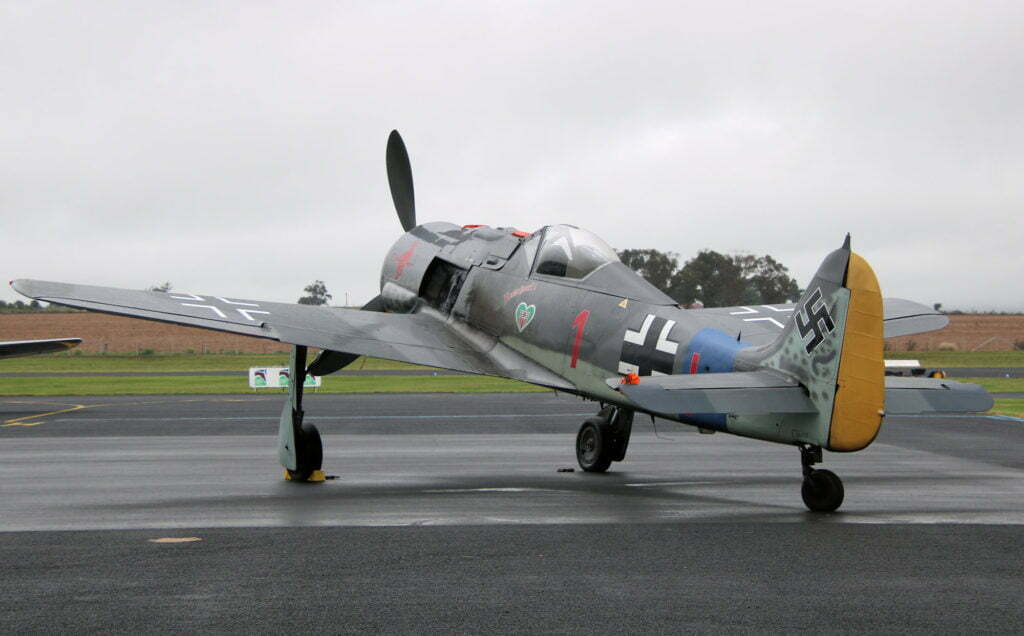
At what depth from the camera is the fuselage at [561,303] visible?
12352mm

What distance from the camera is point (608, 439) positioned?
15.8 metres

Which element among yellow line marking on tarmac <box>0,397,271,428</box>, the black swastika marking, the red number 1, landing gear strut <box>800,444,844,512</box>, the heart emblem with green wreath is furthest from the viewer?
yellow line marking on tarmac <box>0,397,271,428</box>

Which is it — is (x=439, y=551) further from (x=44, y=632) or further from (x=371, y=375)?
(x=371, y=375)

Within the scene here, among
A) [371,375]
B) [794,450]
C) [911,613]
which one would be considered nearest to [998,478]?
[794,450]

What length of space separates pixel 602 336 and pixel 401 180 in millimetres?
8384

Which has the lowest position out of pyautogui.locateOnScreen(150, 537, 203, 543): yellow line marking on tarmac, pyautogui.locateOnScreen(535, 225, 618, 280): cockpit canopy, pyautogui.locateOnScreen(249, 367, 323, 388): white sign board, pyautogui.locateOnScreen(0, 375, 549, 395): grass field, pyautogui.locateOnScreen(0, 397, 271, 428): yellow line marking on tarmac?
pyautogui.locateOnScreen(0, 375, 549, 395): grass field

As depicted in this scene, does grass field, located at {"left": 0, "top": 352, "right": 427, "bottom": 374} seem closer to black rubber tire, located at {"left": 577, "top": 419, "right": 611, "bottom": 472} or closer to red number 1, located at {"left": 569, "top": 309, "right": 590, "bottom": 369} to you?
black rubber tire, located at {"left": 577, "top": 419, "right": 611, "bottom": 472}

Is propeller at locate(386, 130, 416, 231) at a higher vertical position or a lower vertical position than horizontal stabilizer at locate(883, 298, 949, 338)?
higher

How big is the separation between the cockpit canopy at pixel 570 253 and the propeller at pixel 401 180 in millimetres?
5668

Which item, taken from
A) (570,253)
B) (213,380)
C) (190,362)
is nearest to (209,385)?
(213,380)

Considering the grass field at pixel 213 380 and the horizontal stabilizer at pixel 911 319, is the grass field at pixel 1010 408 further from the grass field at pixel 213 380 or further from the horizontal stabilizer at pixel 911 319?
the horizontal stabilizer at pixel 911 319

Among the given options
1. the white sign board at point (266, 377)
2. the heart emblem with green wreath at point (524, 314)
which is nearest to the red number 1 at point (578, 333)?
the heart emblem with green wreath at point (524, 314)

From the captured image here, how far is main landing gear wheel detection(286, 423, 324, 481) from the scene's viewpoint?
580 inches

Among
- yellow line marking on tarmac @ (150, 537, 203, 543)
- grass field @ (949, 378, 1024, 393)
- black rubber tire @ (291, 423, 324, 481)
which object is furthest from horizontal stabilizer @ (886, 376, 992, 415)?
grass field @ (949, 378, 1024, 393)
